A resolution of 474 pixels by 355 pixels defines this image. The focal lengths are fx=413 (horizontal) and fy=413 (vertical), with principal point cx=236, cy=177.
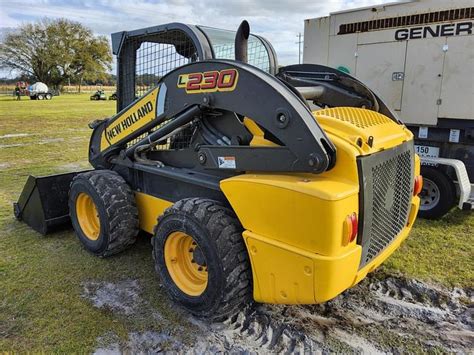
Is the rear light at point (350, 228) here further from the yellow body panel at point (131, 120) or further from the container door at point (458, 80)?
the container door at point (458, 80)

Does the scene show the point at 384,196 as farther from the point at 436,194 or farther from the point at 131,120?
the point at 436,194

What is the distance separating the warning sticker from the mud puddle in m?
1.12

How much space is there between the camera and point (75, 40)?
5453 centimetres

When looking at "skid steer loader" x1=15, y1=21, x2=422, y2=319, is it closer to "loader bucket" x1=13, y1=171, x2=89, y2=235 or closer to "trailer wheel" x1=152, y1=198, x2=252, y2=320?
"trailer wheel" x1=152, y1=198, x2=252, y2=320

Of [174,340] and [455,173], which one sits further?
[455,173]

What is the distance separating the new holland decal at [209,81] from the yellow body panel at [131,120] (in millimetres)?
381

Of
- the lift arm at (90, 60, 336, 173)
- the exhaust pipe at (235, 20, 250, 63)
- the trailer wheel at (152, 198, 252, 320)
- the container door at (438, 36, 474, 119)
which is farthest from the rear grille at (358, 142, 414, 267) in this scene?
the container door at (438, 36, 474, 119)

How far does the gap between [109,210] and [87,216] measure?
72 cm

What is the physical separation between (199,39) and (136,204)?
1.65 m

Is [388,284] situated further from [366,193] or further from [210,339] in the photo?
[210,339]

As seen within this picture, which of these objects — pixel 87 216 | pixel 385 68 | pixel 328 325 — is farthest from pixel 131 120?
pixel 385 68

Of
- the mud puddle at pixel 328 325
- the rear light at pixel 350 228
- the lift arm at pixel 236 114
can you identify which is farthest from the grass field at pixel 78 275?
the rear light at pixel 350 228

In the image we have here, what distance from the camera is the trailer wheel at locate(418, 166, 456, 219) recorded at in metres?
5.14

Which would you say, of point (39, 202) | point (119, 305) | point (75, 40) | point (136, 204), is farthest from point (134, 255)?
point (75, 40)
